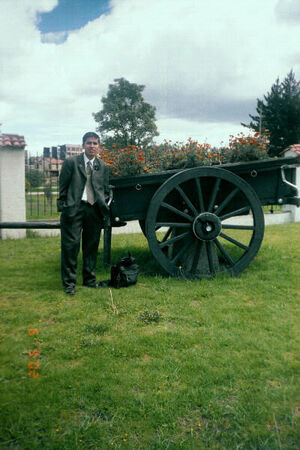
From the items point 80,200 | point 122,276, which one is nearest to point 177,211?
point 122,276

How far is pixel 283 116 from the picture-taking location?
1297 inches

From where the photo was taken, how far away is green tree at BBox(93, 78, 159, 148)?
30.4 meters

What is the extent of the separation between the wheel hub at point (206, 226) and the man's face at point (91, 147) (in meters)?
1.42

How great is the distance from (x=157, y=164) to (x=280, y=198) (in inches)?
64.8

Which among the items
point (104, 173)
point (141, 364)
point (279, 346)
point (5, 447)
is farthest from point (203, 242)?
point (5, 447)

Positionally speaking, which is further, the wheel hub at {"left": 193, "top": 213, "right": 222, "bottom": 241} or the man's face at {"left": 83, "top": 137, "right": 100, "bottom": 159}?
the wheel hub at {"left": 193, "top": 213, "right": 222, "bottom": 241}

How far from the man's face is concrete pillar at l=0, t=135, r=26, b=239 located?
4.08 meters

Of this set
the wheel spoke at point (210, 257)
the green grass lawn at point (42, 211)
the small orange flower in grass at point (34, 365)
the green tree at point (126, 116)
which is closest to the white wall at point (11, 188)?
the green grass lawn at point (42, 211)

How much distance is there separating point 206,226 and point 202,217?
121 millimetres

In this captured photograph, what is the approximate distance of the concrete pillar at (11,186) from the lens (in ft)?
27.3

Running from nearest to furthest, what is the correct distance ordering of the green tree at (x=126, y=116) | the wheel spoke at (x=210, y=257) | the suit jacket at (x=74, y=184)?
the suit jacket at (x=74, y=184)
the wheel spoke at (x=210, y=257)
the green tree at (x=126, y=116)

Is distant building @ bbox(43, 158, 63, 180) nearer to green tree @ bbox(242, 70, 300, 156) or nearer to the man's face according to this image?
the man's face

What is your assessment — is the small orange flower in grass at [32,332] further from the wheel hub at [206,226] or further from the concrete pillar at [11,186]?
the concrete pillar at [11,186]

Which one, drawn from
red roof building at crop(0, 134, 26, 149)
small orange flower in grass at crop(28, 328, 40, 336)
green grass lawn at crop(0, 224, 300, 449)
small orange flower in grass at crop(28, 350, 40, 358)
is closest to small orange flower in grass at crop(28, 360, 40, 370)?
green grass lawn at crop(0, 224, 300, 449)
